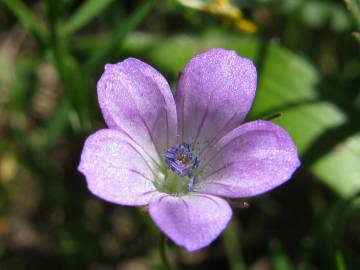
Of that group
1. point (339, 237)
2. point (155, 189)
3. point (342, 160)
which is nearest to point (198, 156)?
point (155, 189)

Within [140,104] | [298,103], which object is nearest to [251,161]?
[140,104]

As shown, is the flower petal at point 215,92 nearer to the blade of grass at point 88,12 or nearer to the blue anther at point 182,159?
the blue anther at point 182,159

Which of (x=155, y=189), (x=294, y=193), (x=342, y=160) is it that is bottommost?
(x=294, y=193)

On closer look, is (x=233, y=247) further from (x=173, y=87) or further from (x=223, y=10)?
(x=223, y=10)

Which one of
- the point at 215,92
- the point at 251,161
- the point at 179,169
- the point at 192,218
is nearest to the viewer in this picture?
the point at 192,218

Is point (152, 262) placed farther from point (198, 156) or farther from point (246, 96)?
point (246, 96)
